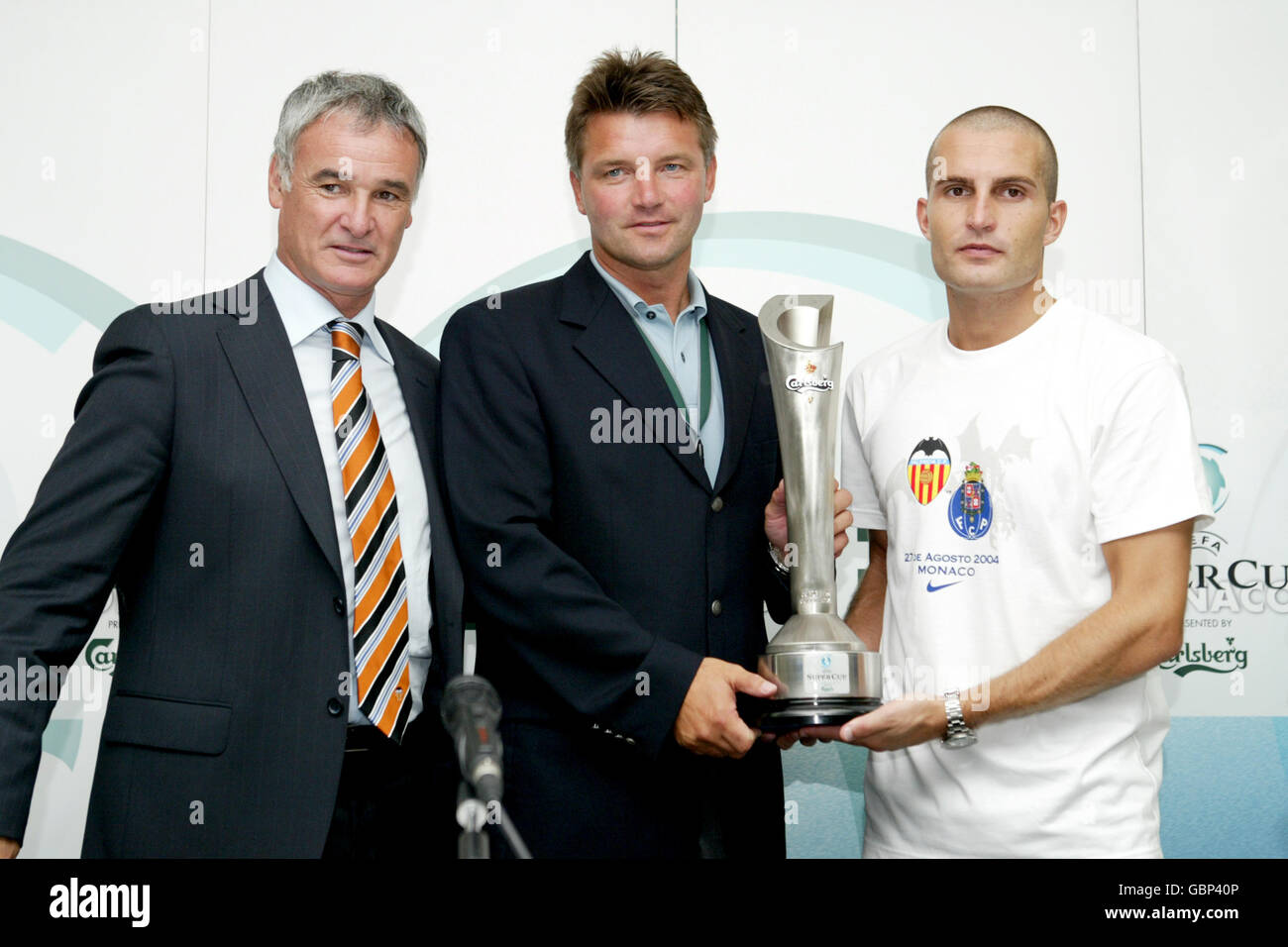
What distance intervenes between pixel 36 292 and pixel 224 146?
0.59m

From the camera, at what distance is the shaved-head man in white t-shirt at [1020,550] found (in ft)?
6.24

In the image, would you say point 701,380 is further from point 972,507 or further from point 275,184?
point 275,184

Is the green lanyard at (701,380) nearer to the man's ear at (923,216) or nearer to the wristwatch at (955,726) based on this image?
the man's ear at (923,216)

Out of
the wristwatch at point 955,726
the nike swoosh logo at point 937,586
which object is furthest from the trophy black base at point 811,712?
the nike swoosh logo at point 937,586

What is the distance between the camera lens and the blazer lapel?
80.1 inches

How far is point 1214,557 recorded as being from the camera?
289 cm

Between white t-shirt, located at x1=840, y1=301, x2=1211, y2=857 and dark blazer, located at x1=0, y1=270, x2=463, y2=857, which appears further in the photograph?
white t-shirt, located at x1=840, y1=301, x2=1211, y2=857

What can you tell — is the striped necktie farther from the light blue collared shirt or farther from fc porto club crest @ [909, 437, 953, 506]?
fc porto club crest @ [909, 437, 953, 506]

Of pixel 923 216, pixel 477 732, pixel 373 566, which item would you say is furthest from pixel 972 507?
pixel 477 732

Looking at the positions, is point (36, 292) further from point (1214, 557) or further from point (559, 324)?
point (1214, 557)

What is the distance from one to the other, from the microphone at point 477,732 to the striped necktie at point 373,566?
74 centimetres

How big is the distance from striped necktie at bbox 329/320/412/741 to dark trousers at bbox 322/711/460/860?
6 cm

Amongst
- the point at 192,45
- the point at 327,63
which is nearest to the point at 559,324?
the point at 327,63

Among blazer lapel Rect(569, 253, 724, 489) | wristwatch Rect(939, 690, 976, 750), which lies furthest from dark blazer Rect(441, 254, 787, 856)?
wristwatch Rect(939, 690, 976, 750)
